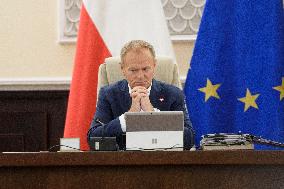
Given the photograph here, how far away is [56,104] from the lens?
12.8 ft

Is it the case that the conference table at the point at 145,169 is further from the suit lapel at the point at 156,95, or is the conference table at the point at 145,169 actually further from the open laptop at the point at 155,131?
the suit lapel at the point at 156,95

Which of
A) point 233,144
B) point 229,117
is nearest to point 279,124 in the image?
point 229,117

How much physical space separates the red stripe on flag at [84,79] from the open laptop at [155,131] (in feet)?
4.53

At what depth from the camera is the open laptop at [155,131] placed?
6.38 ft

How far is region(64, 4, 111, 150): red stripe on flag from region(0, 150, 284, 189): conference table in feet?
5.26

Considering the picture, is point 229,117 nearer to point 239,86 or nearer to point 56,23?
point 239,86

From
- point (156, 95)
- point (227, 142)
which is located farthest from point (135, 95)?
point (227, 142)

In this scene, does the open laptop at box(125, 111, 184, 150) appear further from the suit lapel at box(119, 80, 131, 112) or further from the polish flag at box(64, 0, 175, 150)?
the polish flag at box(64, 0, 175, 150)

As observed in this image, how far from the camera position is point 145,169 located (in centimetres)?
167

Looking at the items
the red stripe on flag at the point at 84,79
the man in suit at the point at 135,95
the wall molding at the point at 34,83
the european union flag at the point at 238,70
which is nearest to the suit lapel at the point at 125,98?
the man in suit at the point at 135,95

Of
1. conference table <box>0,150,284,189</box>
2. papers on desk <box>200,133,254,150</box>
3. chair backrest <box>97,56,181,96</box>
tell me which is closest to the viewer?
conference table <box>0,150,284,189</box>

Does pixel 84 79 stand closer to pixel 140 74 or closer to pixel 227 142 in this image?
pixel 140 74

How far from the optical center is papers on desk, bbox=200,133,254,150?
6.26 feet

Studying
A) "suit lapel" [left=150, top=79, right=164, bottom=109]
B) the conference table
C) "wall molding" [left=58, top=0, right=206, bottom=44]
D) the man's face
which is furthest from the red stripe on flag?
the conference table
